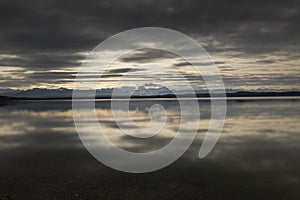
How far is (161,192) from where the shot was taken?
1418cm

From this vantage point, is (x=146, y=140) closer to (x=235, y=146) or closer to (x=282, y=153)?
(x=235, y=146)

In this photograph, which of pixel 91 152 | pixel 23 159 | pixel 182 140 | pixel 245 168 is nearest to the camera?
pixel 245 168

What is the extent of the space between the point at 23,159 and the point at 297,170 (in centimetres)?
2009

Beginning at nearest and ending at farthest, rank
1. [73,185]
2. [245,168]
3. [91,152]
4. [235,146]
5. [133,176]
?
[73,185] → [133,176] → [245,168] → [91,152] → [235,146]

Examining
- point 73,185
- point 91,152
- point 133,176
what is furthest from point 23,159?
point 133,176

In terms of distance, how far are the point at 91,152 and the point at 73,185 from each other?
8890 mm

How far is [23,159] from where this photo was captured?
71.6ft

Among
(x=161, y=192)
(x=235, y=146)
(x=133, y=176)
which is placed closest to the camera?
(x=161, y=192)

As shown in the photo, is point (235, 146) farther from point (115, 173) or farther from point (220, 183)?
point (115, 173)

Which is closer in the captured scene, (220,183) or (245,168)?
(220,183)

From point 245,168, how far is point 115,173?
873 centimetres

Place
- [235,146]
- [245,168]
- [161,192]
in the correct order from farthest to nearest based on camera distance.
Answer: [235,146], [245,168], [161,192]

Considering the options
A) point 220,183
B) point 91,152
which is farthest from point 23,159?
point 220,183

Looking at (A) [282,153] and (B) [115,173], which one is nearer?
(B) [115,173]
